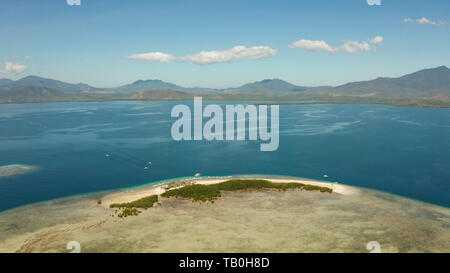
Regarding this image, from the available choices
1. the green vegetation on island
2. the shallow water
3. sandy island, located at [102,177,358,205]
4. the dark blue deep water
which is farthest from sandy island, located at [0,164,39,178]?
the green vegetation on island

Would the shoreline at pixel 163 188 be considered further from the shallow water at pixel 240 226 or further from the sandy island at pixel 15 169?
the sandy island at pixel 15 169

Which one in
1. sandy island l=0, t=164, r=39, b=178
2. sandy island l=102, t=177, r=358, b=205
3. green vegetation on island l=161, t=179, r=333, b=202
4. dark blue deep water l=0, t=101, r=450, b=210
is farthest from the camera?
sandy island l=0, t=164, r=39, b=178

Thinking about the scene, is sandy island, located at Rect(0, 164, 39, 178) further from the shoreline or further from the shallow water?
the shoreline

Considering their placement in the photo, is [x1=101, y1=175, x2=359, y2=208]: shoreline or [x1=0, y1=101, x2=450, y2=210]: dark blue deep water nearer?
[x1=101, y1=175, x2=359, y2=208]: shoreline

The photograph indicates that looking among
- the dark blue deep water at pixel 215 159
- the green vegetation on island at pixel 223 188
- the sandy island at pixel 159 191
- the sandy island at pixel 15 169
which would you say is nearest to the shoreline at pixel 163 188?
the sandy island at pixel 159 191

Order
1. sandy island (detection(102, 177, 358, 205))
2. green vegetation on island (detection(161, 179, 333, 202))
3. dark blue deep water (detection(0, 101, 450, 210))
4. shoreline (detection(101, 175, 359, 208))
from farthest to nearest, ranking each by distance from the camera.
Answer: dark blue deep water (detection(0, 101, 450, 210)) → shoreline (detection(101, 175, 359, 208)) → sandy island (detection(102, 177, 358, 205)) → green vegetation on island (detection(161, 179, 333, 202))

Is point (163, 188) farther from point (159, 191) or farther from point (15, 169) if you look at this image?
point (15, 169)
